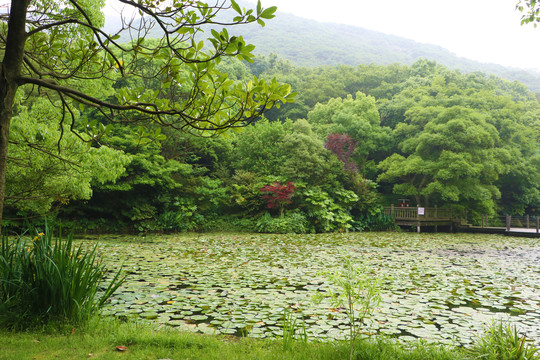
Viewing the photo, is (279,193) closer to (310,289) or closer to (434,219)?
(434,219)

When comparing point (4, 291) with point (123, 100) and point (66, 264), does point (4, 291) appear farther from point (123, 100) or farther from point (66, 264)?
point (123, 100)

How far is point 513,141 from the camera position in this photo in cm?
1897

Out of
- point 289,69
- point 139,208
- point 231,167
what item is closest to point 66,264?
point 139,208

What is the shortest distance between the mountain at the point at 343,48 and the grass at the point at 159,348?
40.6 m

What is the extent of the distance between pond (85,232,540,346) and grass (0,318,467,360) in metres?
0.60

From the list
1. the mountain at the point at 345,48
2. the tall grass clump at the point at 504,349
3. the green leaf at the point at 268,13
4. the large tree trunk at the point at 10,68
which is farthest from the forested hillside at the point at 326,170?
the mountain at the point at 345,48

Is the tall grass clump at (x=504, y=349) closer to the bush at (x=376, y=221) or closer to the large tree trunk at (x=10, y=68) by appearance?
the large tree trunk at (x=10, y=68)

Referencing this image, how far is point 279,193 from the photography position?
1404 cm

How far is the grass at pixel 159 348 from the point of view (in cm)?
249

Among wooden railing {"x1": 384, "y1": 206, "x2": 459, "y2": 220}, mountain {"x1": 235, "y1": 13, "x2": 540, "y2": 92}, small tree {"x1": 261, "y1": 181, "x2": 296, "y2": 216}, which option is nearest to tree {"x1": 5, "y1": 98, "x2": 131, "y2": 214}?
small tree {"x1": 261, "y1": 181, "x2": 296, "y2": 216}

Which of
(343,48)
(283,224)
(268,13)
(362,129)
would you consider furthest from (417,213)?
(343,48)

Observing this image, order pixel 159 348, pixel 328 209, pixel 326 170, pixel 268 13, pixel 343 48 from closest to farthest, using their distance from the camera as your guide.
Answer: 1. pixel 268 13
2. pixel 159 348
3. pixel 328 209
4. pixel 326 170
5. pixel 343 48

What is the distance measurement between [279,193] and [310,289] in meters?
8.94

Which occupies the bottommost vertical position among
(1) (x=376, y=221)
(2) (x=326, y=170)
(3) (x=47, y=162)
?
(1) (x=376, y=221)
